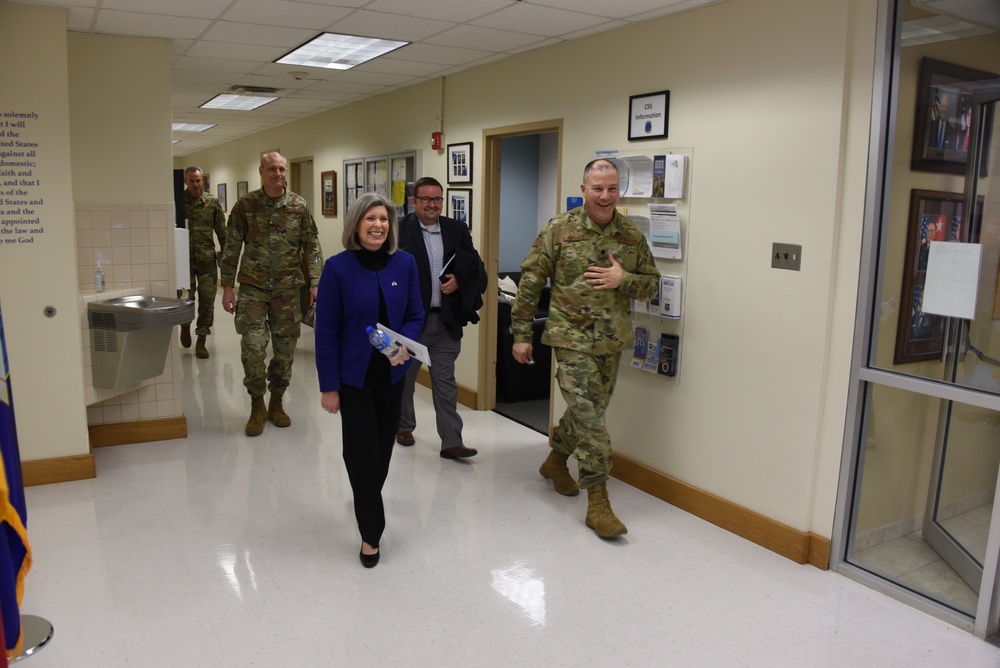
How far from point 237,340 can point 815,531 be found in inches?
254

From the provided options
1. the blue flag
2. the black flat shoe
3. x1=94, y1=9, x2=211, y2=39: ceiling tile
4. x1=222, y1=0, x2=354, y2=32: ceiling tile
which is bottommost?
the black flat shoe

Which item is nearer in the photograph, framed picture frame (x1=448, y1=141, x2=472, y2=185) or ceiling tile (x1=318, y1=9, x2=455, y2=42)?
ceiling tile (x1=318, y1=9, x2=455, y2=42)

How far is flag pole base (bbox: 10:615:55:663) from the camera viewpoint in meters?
2.40

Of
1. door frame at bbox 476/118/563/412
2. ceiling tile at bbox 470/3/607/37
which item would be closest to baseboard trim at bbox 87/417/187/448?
door frame at bbox 476/118/563/412

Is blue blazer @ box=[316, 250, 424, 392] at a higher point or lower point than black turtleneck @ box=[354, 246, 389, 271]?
lower

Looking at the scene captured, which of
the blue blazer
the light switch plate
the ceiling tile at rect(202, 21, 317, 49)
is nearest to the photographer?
the blue blazer

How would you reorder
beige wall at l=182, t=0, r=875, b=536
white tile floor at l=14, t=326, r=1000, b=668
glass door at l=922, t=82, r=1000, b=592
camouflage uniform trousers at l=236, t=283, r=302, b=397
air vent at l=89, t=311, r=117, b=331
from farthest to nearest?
camouflage uniform trousers at l=236, t=283, r=302, b=397, air vent at l=89, t=311, r=117, b=331, beige wall at l=182, t=0, r=875, b=536, glass door at l=922, t=82, r=1000, b=592, white tile floor at l=14, t=326, r=1000, b=668

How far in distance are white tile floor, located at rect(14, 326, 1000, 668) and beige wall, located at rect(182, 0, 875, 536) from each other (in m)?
0.37

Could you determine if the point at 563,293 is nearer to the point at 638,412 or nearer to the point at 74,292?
the point at 638,412

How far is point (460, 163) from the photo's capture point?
552 cm

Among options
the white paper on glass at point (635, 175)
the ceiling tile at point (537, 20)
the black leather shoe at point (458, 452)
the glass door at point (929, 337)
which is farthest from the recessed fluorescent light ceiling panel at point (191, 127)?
the glass door at point (929, 337)

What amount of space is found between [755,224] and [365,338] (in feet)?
5.93

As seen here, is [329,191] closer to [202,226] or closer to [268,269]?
[202,226]

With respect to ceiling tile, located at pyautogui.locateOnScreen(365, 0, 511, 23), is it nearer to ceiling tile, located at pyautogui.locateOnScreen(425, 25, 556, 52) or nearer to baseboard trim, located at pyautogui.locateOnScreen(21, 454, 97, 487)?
ceiling tile, located at pyautogui.locateOnScreen(425, 25, 556, 52)
